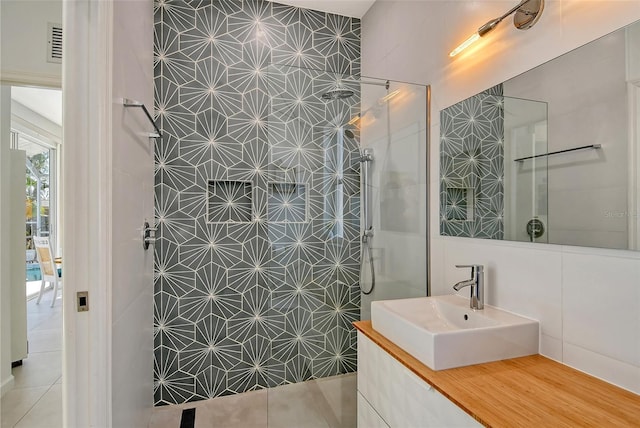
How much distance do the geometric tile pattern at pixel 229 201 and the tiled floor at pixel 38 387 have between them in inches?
65.5

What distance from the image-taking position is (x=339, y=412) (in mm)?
1856

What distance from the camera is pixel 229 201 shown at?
2299 mm

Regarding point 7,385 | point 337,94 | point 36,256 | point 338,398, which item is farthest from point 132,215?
point 36,256

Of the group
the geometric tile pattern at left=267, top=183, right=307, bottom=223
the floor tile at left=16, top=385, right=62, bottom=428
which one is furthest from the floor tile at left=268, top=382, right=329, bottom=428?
the floor tile at left=16, top=385, right=62, bottom=428

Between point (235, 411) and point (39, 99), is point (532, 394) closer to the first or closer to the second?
point (235, 411)

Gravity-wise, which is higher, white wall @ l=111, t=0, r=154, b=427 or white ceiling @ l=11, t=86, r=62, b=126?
white ceiling @ l=11, t=86, r=62, b=126

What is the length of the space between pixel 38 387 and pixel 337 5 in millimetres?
3752

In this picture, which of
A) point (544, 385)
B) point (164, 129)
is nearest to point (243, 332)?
point (164, 129)

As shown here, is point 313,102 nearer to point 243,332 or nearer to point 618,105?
point 618,105

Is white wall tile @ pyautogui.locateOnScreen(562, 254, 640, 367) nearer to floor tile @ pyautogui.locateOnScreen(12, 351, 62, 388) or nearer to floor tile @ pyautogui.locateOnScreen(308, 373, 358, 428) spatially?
floor tile @ pyautogui.locateOnScreen(308, 373, 358, 428)

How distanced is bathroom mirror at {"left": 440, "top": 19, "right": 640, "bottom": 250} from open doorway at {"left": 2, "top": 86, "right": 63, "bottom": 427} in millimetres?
2898

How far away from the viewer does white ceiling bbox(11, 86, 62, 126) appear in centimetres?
369

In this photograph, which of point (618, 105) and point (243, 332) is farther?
point (243, 332)

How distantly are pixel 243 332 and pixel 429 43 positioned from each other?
2.31 m
